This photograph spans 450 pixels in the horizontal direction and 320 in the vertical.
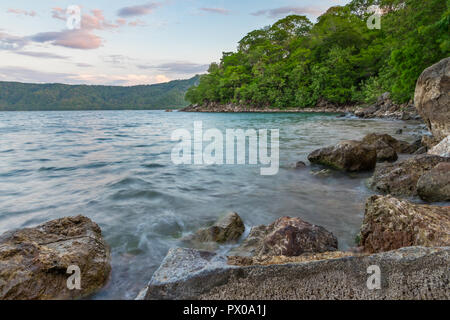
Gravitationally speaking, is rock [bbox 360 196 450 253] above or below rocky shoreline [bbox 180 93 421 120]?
below

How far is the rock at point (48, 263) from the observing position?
2051 millimetres

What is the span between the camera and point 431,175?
12.7ft

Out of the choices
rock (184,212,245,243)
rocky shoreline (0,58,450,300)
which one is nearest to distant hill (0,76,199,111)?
rock (184,212,245,243)

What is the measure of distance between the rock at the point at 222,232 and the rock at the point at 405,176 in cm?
294

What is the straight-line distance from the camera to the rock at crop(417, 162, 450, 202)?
370 centimetres

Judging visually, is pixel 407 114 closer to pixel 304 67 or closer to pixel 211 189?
pixel 211 189

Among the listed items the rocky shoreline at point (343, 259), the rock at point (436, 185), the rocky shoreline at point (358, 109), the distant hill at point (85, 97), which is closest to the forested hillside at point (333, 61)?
the rocky shoreline at point (358, 109)

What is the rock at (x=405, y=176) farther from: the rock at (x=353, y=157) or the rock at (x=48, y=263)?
the rock at (x=48, y=263)

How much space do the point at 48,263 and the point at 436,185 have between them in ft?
16.2

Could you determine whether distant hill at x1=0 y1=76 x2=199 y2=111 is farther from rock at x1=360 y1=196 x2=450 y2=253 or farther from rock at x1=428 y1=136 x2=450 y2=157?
rock at x1=360 y1=196 x2=450 y2=253

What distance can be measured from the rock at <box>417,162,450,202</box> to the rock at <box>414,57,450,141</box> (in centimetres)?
418

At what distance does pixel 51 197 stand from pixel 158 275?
5076mm

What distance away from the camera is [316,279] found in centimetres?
151
